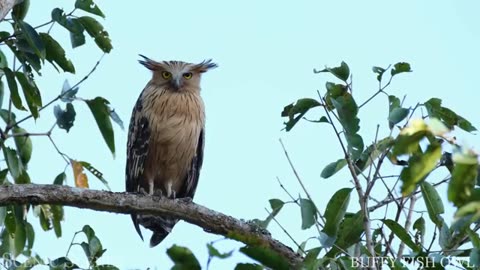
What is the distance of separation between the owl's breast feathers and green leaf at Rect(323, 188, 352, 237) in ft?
8.39

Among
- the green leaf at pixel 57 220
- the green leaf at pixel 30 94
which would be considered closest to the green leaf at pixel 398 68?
the green leaf at pixel 30 94

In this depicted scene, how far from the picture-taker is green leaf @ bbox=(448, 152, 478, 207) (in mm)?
2014

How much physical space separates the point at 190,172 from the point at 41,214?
1.45 m

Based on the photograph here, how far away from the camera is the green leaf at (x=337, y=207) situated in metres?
3.61

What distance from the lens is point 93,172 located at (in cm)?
493

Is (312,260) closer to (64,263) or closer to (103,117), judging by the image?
(64,263)

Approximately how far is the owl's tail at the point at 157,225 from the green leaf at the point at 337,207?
8.20 ft

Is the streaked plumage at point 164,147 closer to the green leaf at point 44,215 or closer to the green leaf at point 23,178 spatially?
the green leaf at point 44,215

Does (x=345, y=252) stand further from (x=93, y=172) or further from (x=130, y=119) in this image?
Result: (x=130, y=119)

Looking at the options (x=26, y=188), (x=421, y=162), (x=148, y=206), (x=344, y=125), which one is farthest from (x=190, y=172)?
(x=421, y=162)

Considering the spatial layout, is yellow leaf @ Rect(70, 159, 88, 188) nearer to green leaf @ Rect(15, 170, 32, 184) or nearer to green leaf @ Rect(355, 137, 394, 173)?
green leaf @ Rect(15, 170, 32, 184)

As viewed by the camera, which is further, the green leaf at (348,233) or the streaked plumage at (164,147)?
the streaked plumage at (164,147)

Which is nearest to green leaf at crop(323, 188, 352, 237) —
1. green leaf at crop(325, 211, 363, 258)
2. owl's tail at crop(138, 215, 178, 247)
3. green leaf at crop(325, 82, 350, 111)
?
green leaf at crop(325, 211, 363, 258)

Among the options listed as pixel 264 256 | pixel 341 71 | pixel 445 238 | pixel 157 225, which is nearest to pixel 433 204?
pixel 445 238
